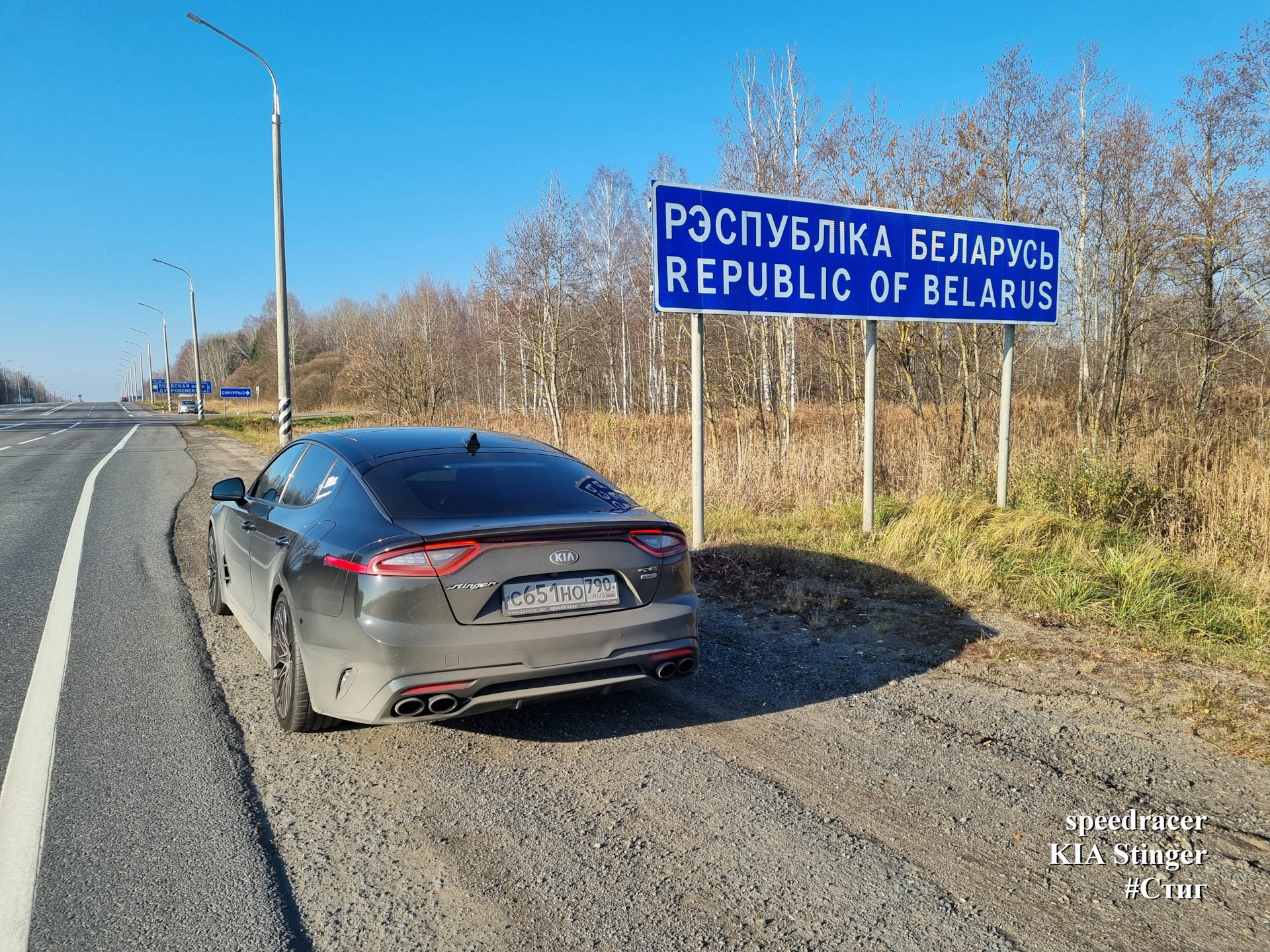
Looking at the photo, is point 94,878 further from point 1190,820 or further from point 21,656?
point 1190,820

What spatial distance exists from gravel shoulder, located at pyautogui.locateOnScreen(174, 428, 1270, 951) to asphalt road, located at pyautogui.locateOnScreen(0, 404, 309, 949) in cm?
15

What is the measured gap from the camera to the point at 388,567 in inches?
130

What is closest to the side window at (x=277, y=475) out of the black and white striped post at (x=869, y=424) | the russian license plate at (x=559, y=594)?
the russian license plate at (x=559, y=594)

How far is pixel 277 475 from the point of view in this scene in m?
5.12

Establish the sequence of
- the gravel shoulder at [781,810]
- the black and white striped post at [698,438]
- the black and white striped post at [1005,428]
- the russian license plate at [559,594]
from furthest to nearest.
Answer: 1. the black and white striped post at [1005,428]
2. the black and white striped post at [698,438]
3. the russian license plate at [559,594]
4. the gravel shoulder at [781,810]

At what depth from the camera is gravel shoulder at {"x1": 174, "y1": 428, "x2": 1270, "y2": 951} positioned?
7.82 ft

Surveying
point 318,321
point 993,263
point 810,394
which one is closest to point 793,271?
point 993,263

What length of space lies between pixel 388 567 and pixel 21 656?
3359mm

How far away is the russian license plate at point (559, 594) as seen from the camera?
3.38 meters

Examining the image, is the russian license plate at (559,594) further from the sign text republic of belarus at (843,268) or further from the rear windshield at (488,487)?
the sign text republic of belarus at (843,268)

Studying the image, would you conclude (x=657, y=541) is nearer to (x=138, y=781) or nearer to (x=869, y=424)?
(x=138, y=781)

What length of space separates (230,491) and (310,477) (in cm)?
112

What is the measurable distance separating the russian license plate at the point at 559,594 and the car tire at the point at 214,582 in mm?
3452

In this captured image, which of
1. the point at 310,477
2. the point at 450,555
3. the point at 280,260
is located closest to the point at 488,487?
the point at 450,555
